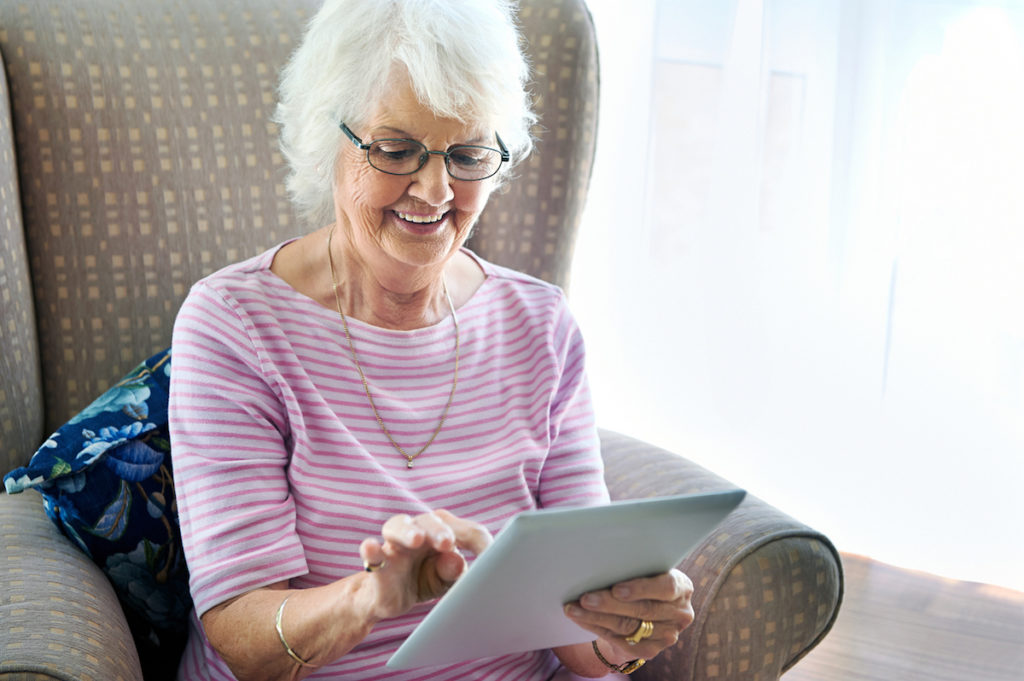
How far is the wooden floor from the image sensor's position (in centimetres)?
202

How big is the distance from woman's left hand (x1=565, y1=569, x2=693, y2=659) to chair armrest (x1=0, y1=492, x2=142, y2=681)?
0.43 meters

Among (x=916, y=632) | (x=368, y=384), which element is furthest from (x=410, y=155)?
(x=916, y=632)

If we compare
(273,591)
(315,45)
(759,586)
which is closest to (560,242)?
(315,45)

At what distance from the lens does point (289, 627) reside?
0.96 meters

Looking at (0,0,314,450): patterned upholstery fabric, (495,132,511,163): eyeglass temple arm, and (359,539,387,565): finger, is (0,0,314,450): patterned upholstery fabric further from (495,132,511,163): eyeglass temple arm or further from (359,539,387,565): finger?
(359,539,387,565): finger

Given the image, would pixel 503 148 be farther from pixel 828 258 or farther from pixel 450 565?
pixel 828 258

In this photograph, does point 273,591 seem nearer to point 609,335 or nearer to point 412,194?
point 412,194

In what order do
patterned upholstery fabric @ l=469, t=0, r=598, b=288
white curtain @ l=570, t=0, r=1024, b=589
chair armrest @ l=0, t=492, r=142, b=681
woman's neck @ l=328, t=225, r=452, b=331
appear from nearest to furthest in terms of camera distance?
1. chair armrest @ l=0, t=492, r=142, b=681
2. woman's neck @ l=328, t=225, r=452, b=331
3. patterned upholstery fabric @ l=469, t=0, r=598, b=288
4. white curtain @ l=570, t=0, r=1024, b=589

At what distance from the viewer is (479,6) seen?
1.16 meters

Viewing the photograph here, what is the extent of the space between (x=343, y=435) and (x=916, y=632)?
62.8 inches

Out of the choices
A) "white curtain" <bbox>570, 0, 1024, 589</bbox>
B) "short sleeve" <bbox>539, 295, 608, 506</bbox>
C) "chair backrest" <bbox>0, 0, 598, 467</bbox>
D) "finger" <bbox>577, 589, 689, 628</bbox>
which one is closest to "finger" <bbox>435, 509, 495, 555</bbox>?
"finger" <bbox>577, 589, 689, 628</bbox>

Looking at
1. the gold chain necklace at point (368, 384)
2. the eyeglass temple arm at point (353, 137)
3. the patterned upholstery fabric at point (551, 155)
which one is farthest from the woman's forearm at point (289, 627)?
the patterned upholstery fabric at point (551, 155)

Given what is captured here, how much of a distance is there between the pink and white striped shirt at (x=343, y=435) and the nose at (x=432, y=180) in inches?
7.3

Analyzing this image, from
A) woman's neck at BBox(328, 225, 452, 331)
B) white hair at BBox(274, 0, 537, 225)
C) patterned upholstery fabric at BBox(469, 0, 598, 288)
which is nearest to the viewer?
white hair at BBox(274, 0, 537, 225)
